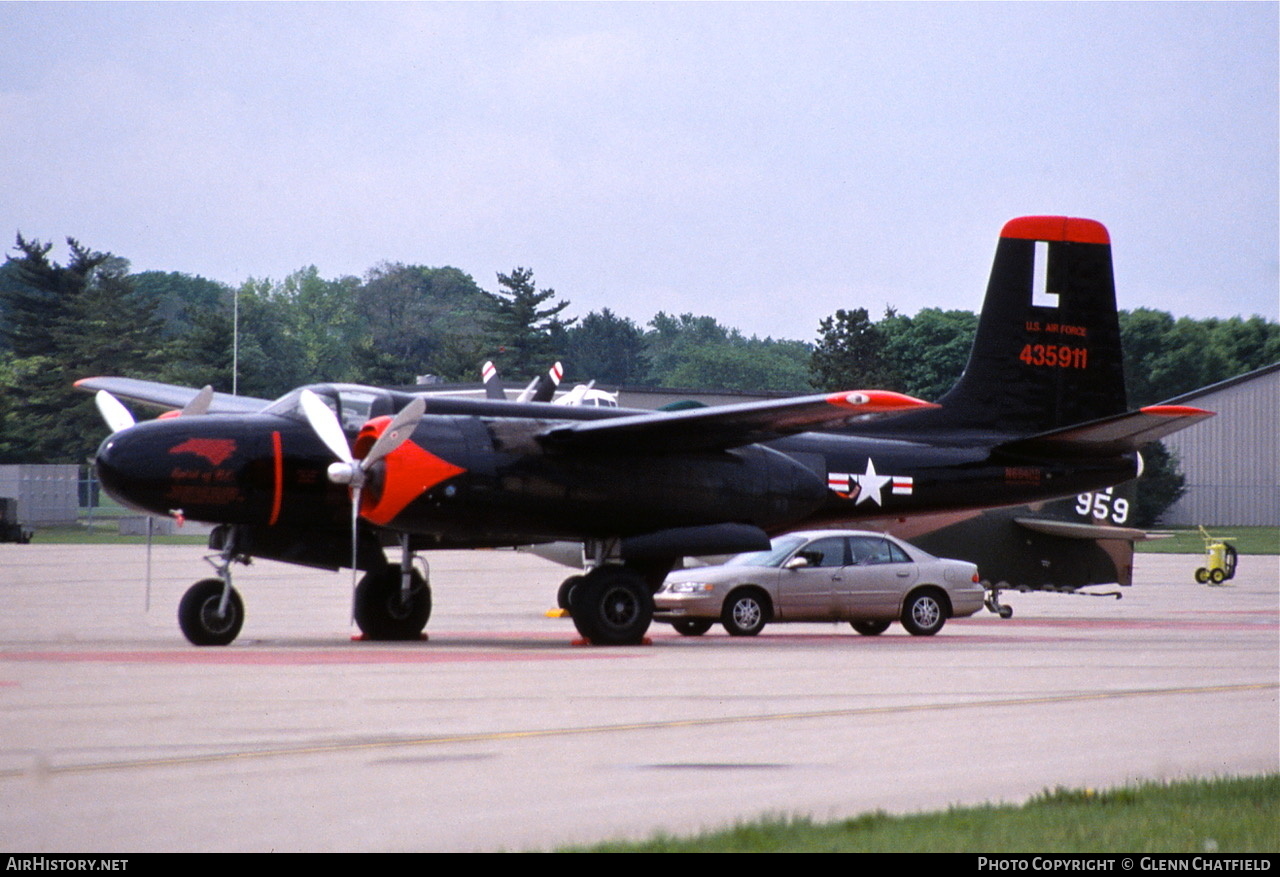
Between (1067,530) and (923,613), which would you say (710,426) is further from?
(1067,530)

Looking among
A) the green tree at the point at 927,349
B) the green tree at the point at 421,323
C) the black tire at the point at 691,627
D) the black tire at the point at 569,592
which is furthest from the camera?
the green tree at the point at 927,349

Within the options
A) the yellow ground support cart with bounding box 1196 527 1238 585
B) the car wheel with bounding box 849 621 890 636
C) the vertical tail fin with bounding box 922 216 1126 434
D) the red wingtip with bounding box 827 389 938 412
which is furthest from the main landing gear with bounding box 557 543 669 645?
the yellow ground support cart with bounding box 1196 527 1238 585

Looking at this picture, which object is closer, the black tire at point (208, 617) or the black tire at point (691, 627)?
the black tire at point (208, 617)

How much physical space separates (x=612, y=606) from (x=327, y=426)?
4006 mm

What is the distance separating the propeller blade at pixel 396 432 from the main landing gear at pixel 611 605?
9.40 ft

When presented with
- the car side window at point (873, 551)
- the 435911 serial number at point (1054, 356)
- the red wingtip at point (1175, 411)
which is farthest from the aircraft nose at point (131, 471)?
the 435911 serial number at point (1054, 356)

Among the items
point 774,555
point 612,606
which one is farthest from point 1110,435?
point 612,606

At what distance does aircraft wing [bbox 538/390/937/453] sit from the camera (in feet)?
57.5

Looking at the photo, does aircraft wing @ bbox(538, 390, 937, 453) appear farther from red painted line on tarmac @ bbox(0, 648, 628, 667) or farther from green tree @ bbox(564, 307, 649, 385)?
green tree @ bbox(564, 307, 649, 385)

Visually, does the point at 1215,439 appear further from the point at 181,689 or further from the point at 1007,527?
the point at 181,689

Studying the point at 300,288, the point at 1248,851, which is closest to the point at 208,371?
the point at 300,288

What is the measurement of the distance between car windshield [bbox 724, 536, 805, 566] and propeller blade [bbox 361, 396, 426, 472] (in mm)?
5671

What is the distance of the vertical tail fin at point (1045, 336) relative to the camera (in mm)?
22453

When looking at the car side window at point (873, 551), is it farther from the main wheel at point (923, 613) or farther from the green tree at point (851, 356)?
the green tree at point (851, 356)
